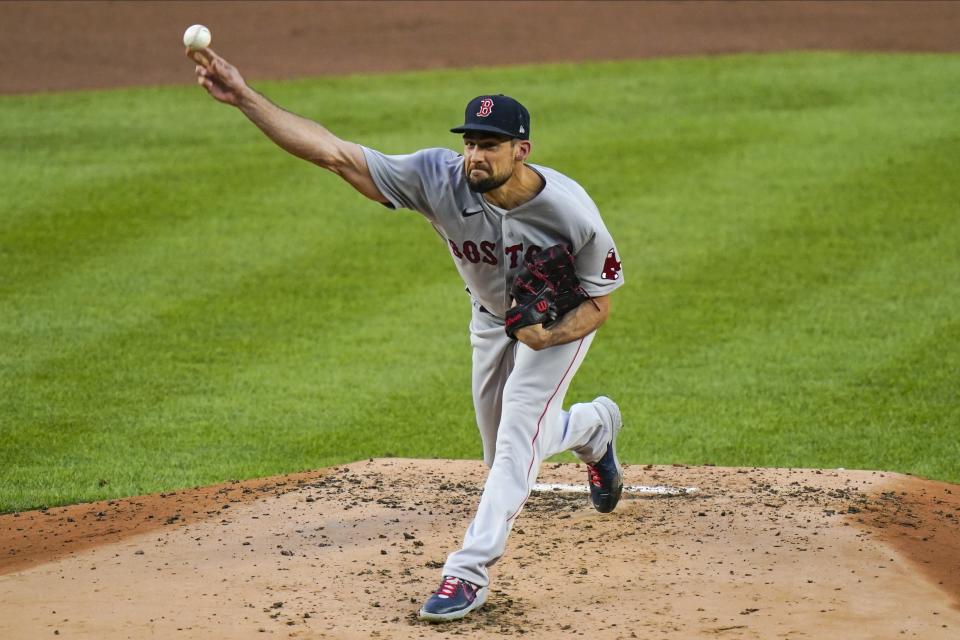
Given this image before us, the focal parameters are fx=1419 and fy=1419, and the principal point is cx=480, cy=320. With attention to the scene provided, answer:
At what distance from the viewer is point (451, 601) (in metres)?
4.70

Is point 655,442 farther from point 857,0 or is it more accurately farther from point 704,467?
point 857,0

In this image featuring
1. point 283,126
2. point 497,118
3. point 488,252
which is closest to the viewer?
point 283,126

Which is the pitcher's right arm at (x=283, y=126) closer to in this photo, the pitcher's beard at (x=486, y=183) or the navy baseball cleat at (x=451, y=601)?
the pitcher's beard at (x=486, y=183)

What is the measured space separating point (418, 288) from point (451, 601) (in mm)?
5516

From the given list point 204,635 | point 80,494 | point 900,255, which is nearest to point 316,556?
point 204,635

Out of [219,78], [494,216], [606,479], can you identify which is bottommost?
[606,479]

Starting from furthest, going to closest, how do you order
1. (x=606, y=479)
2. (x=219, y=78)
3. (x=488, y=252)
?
(x=606, y=479)
(x=488, y=252)
(x=219, y=78)

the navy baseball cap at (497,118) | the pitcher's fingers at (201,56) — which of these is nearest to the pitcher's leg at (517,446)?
the navy baseball cap at (497,118)

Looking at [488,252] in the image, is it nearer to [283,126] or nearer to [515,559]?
[283,126]

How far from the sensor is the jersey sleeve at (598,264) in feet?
16.9

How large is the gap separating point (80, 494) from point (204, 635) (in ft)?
7.94

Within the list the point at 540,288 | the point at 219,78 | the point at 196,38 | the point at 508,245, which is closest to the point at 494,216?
the point at 508,245

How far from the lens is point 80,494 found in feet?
22.0

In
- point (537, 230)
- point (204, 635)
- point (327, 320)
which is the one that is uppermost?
point (537, 230)
